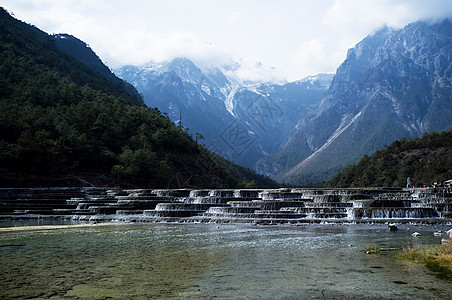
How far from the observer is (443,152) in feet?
339

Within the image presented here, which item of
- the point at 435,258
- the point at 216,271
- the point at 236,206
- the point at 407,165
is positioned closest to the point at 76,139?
the point at 236,206

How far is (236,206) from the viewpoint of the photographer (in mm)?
30719

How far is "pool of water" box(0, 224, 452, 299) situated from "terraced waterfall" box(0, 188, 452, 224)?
1054 cm

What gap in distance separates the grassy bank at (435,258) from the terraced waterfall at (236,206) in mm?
12958

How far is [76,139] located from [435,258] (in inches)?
2472

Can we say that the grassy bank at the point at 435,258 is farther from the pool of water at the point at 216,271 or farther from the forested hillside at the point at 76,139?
the forested hillside at the point at 76,139

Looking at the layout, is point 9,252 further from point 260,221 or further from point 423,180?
point 423,180

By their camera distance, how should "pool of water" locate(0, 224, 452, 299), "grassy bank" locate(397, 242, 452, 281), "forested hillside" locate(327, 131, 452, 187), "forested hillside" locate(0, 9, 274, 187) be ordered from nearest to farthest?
"pool of water" locate(0, 224, 452, 299) < "grassy bank" locate(397, 242, 452, 281) < "forested hillside" locate(0, 9, 274, 187) < "forested hillside" locate(327, 131, 452, 187)

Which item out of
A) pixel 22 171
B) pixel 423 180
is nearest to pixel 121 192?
pixel 22 171

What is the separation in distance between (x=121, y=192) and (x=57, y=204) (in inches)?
326

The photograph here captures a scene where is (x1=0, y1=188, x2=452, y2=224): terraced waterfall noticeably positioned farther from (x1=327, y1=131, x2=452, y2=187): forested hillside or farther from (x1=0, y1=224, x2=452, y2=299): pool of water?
(x1=327, y1=131, x2=452, y2=187): forested hillside

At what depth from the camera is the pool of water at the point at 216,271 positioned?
23.9 feet

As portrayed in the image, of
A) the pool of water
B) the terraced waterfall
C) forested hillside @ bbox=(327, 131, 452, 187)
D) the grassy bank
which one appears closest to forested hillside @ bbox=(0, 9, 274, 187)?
the terraced waterfall

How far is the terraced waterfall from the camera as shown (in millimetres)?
25083
